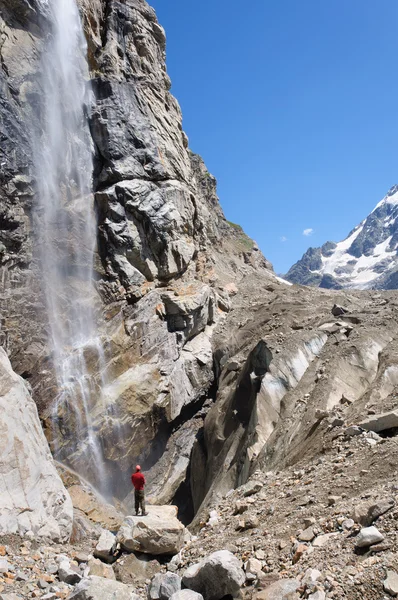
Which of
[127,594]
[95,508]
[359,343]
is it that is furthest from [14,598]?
[359,343]

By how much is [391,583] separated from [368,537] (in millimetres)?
1151

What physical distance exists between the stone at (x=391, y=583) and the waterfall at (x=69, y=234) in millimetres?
22417

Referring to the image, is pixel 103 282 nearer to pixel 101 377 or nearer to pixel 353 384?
pixel 101 377

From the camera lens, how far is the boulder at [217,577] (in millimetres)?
7215

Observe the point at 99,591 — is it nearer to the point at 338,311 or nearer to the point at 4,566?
the point at 4,566

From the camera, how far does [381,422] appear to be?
40.9 ft

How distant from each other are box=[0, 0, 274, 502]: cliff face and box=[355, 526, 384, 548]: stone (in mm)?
20409

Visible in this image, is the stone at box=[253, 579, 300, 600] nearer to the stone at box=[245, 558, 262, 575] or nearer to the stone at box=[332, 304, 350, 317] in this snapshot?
the stone at box=[245, 558, 262, 575]

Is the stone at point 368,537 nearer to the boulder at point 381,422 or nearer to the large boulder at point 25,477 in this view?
the boulder at point 381,422

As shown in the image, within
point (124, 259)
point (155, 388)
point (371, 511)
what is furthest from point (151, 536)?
point (124, 259)

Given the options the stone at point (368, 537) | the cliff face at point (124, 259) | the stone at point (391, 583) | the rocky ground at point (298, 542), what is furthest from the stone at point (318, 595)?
the cliff face at point (124, 259)

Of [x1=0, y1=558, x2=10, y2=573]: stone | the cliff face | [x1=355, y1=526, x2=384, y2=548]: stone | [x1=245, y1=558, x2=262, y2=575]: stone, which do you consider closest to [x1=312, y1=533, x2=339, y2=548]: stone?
[x1=355, y1=526, x2=384, y2=548]: stone

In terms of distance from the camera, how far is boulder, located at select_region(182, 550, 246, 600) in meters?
7.21

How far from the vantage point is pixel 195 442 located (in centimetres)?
2703
